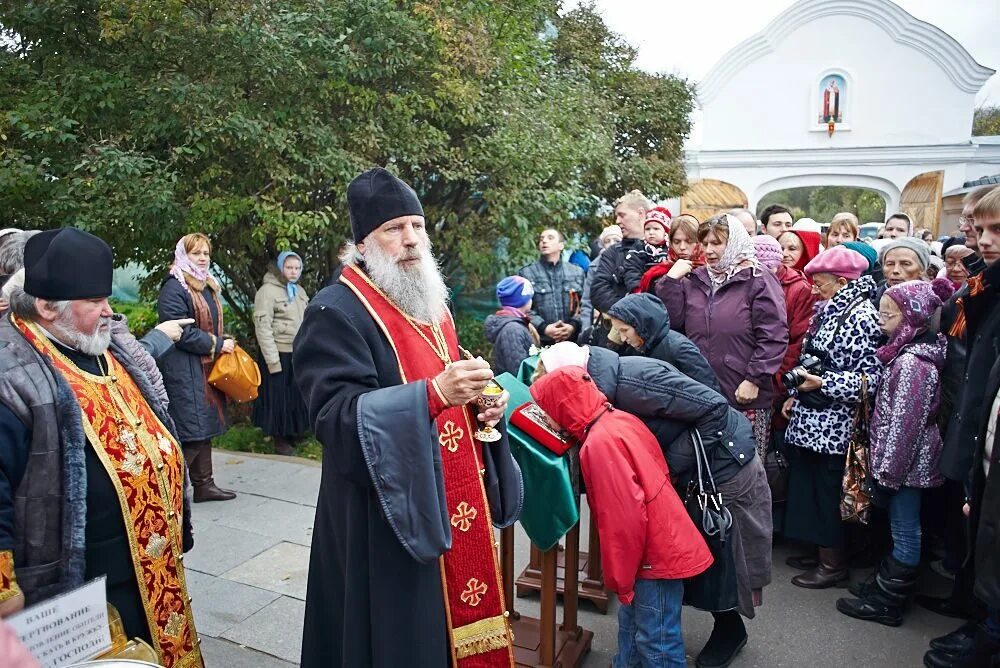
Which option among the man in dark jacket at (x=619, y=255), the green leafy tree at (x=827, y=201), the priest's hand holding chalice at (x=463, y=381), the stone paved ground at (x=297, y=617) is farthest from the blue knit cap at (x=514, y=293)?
the green leafy tree at (x=827, y=201)

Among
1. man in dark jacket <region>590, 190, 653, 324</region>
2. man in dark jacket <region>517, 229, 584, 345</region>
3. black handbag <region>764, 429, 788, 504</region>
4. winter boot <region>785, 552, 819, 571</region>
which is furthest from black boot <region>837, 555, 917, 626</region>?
man in dark jacket <region>517, 229, 584, 345</region>

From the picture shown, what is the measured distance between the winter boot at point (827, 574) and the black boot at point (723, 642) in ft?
3.00

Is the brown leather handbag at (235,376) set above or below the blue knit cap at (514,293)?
below

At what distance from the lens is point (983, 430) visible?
273 centimetres

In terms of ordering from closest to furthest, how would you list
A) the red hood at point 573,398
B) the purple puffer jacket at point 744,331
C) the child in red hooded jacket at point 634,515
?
the child in red hooded jacket at point 634,515 < the red hood at point 573,398 < the purple puffer jacket at point 744,331

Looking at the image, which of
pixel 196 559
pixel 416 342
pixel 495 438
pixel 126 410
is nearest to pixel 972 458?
pixel 495 438

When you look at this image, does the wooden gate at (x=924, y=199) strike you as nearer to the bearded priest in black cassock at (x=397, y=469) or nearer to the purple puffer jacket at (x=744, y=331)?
the purple puffer jacket at (x=744, y=331)

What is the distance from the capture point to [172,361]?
5.03 metres

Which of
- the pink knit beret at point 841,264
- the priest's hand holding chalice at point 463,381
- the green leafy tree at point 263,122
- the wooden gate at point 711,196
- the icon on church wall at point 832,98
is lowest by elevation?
the priest's hand holding chalice at point 463,381

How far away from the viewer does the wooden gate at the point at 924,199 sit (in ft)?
66.9

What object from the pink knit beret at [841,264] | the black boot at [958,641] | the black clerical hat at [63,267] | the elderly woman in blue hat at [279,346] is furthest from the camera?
the elderly woman in blue hat at [279,346]

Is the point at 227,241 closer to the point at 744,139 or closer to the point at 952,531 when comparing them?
the point at 952,531

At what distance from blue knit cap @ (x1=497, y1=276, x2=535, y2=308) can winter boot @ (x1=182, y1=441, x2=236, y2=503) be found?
8.34 feet

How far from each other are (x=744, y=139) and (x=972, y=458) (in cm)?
2164
